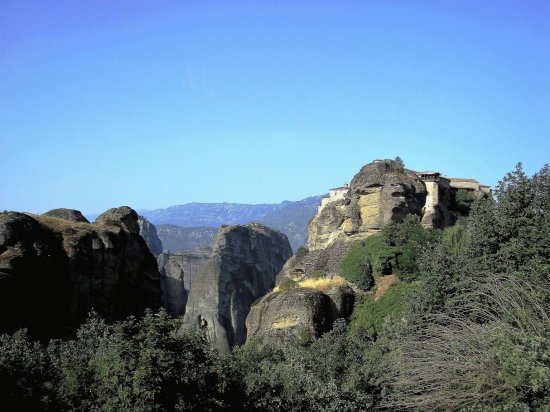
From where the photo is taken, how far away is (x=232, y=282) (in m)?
103

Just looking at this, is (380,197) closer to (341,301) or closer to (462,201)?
(462,201)

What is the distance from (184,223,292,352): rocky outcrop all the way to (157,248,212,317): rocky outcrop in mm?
3884

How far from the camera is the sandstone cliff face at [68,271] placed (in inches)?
1668

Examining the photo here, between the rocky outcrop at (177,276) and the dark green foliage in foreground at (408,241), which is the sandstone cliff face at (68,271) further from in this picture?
the rocky outcrop at (177,276)

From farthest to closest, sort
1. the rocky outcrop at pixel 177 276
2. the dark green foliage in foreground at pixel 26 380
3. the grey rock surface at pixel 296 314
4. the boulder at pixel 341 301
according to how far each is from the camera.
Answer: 1. the rocky outcrop at pixel 177 276
2. the boulder at pixel 341 301
3. the grey rock surface at pixel 296 314
4. the dark green foliage in foreground at pixel 26 380

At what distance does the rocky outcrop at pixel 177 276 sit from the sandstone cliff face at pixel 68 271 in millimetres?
45314

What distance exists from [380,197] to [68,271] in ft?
70.9

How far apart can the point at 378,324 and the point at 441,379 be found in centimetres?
2180

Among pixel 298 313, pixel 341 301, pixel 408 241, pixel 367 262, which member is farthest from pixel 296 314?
pixel 408 241

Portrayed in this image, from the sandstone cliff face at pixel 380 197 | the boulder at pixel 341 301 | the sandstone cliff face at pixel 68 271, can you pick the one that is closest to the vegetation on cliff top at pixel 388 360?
the boulder at pixel 341 301

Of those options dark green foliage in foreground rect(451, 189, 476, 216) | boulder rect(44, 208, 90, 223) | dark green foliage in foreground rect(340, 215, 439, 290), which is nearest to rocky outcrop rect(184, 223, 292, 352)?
boulder rect(44, 208, 90, 223)

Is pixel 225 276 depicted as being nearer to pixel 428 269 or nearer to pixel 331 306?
pixel 331 306

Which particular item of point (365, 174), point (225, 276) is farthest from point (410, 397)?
point (225, 276)

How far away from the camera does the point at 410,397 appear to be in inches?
849
